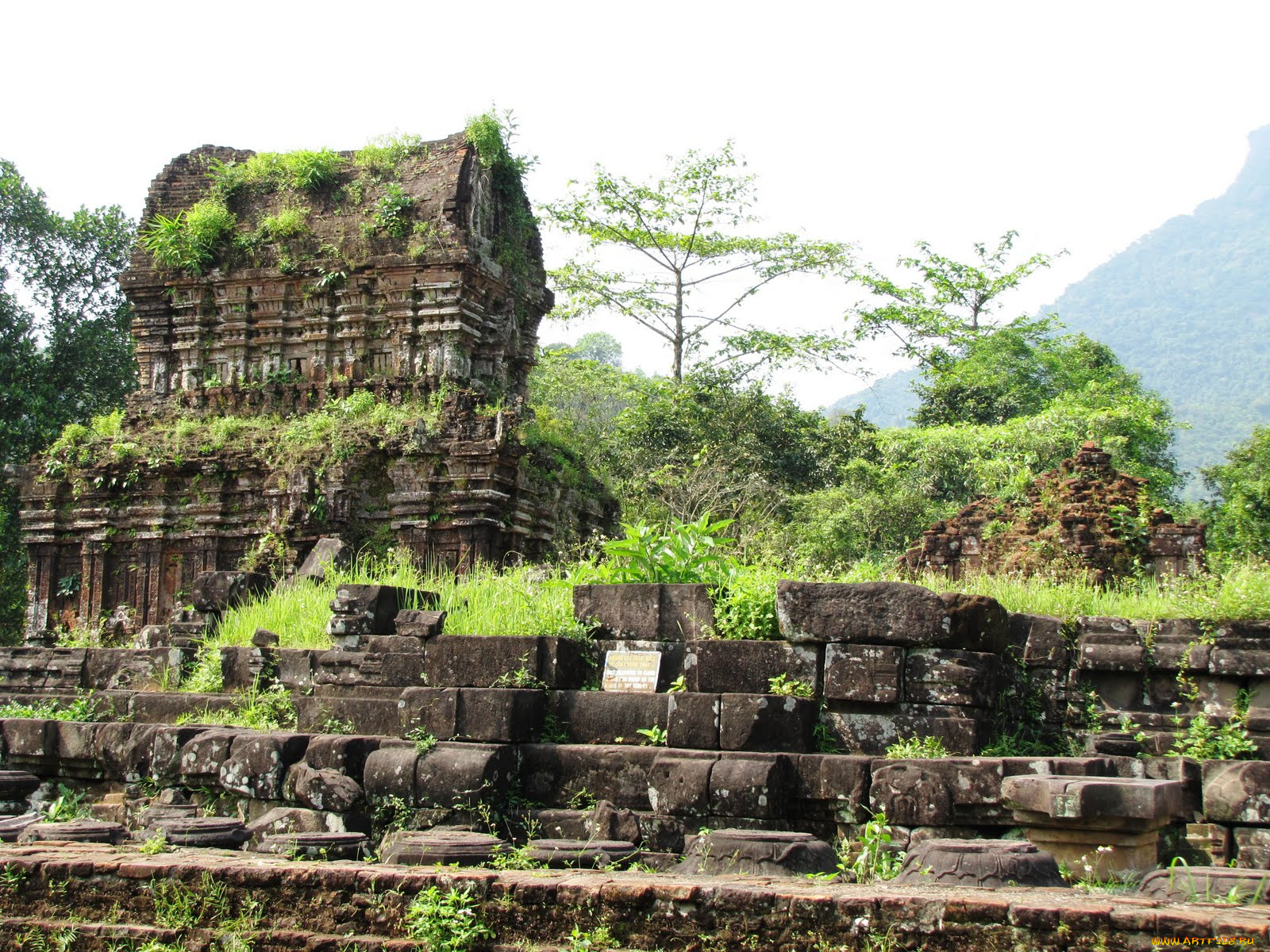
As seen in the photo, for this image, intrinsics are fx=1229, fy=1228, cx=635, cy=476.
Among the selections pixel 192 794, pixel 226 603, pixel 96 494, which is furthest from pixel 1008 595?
pixel 96 494

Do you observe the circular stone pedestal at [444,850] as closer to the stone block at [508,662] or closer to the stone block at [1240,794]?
the stone block at [508,662]

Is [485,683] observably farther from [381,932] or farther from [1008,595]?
[1008,595]

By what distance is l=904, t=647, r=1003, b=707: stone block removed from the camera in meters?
6.29

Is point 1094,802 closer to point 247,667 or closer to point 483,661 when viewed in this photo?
point 483,661

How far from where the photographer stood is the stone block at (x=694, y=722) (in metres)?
6.43

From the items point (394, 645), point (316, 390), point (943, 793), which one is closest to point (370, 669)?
point (394, 645)

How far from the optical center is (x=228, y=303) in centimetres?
1602

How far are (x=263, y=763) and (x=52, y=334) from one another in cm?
2222

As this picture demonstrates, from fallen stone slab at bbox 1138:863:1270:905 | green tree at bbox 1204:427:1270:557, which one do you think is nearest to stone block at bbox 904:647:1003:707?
fallen stone slab at bbox 1138:863:1270:905

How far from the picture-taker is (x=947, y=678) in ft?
20.7

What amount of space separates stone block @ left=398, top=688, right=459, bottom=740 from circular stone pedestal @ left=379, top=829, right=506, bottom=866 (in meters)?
1.18

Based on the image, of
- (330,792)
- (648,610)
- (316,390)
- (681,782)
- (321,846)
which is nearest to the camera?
→ (321,846)

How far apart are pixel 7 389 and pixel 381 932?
22816 millimetres

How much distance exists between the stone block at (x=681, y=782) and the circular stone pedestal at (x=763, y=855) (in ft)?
1.91
